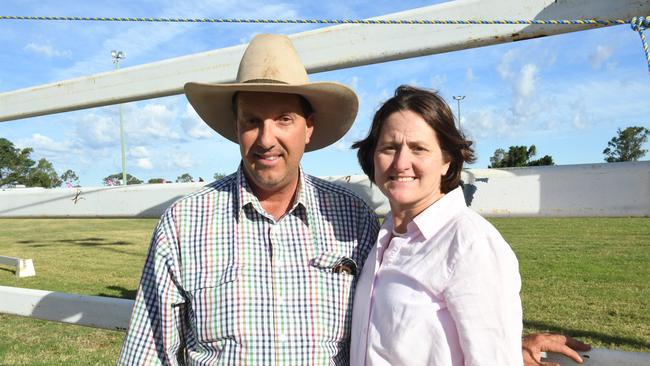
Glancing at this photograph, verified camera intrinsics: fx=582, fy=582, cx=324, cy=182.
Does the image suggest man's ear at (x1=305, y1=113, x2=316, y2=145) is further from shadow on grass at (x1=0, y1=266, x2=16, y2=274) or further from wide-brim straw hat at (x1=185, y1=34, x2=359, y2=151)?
shadow on grass at (x1=0, y1=266, x2=16, y2=274)

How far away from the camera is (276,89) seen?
167 centimetres

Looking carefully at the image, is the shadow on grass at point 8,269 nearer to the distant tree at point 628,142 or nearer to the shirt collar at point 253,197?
the shirt collar at point 253,197

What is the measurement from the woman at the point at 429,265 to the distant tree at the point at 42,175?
56932 millimetres

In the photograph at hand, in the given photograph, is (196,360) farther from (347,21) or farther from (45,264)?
(45,264)

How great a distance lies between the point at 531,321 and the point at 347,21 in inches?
139

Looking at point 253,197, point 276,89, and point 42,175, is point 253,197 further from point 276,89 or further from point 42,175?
point 42,175

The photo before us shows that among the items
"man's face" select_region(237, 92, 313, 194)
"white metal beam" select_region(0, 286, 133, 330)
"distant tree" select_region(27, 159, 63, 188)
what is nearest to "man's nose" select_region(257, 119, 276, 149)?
"man's face" select_region(237, 92, 313, 194)

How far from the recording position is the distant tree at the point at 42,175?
5604cm

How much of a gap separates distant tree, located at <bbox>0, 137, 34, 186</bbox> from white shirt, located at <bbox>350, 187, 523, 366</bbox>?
200 ft

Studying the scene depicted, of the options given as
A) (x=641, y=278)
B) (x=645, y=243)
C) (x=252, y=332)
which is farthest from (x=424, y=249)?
(x=645, y=243)

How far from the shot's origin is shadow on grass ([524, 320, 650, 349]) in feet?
13.0

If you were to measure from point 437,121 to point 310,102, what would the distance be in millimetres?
481

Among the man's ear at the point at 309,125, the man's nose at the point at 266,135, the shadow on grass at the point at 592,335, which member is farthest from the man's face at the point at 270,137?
the shadow on grass at the point at 592,335

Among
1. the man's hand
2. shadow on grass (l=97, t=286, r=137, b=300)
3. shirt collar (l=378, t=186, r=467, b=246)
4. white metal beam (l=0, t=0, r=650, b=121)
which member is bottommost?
shadow on grass (l=97, t=286, r=137, b=300)
